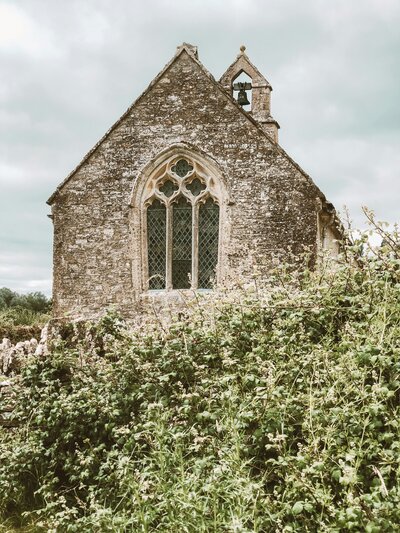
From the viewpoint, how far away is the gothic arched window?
1204 centimetres

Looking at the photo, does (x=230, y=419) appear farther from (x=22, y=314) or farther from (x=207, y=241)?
(x=22, y=314)

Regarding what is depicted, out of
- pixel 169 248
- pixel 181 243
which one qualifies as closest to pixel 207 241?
pixel 181 243

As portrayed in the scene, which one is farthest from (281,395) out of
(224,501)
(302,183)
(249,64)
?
(249,64)

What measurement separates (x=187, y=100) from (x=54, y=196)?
341 centimetres

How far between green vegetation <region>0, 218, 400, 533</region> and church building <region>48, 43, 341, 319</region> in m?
5.37

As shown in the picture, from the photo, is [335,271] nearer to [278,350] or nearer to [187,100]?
Result: [278,350]

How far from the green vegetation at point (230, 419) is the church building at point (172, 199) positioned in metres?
5.37

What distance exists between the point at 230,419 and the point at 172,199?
8394mm

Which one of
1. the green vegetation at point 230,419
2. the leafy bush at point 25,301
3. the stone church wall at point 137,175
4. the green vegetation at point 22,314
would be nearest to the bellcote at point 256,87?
the stone church wall at point 137,175

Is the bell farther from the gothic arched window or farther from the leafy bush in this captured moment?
the leafy bush

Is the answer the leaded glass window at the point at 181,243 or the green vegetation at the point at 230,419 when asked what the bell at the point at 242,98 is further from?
the green vegetation at the point at 230,419

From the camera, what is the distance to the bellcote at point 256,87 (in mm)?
15852

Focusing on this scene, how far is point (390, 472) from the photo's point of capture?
384cm

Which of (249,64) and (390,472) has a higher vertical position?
(249,64)
